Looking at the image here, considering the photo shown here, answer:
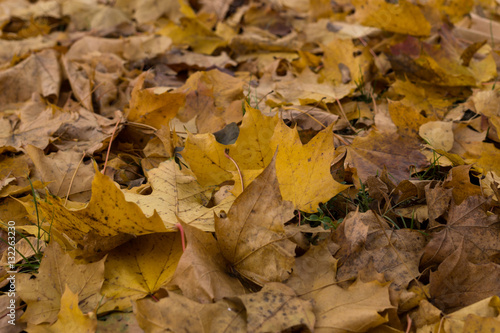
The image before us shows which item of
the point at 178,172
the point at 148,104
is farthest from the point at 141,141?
the point at 178,172

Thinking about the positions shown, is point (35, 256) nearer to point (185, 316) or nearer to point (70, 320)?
point (70, 320)

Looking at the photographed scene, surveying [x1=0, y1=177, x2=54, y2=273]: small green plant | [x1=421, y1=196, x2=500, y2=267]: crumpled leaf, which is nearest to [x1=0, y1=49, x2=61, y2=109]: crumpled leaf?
[x1=0, y1=177, x2=54, y2=273]: small green plant

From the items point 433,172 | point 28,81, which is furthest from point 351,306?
point 28,81

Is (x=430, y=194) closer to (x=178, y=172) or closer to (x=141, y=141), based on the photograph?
(x=178, y=172)

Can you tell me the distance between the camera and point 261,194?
3.04 ft

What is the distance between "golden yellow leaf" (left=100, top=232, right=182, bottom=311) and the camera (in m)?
0.95

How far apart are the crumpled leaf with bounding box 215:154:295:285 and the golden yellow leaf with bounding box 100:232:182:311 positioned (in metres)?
0.14

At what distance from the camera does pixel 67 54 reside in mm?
2312

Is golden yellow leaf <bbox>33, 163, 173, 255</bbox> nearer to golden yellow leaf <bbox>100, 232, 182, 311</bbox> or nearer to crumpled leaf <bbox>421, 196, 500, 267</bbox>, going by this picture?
golden yellow leaf <bbox>100, 232, 182, 311</bbox>

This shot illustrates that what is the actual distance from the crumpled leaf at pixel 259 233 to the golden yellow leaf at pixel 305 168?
159 mm

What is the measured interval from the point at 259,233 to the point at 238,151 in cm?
36

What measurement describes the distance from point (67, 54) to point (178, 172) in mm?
1502

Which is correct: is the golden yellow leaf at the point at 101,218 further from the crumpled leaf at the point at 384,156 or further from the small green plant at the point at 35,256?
the crumpled leaf at the point at 384,156

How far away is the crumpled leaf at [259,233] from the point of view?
917 millimetres
